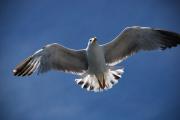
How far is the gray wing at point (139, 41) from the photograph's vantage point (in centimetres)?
995

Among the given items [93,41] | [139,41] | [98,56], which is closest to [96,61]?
[98,56]

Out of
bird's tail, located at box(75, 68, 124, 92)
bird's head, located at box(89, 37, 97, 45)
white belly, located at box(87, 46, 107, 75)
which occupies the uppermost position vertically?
bird's head, located at box(89, 37, 97, 45)

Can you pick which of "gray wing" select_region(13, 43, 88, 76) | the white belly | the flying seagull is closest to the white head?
the flying seagull

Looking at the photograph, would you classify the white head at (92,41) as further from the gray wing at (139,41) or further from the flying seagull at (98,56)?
the gray wing at (139,41)

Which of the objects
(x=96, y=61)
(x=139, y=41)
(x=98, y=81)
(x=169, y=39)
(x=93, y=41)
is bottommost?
(x=98, y=81)

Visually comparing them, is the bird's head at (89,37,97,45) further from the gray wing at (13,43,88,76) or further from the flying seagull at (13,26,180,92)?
the gray wing at (13,43,88,76)

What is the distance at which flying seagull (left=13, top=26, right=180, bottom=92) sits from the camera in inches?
388

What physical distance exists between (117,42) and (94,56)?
1.92ft

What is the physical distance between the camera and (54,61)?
33.0ft

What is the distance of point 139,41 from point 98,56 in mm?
902

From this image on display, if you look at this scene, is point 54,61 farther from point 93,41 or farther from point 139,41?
point 139,41

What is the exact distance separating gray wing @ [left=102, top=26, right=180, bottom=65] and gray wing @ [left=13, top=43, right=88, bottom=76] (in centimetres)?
57

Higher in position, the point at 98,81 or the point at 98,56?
the point at 98,56

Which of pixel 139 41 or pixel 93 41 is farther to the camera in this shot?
pixel 139 41
